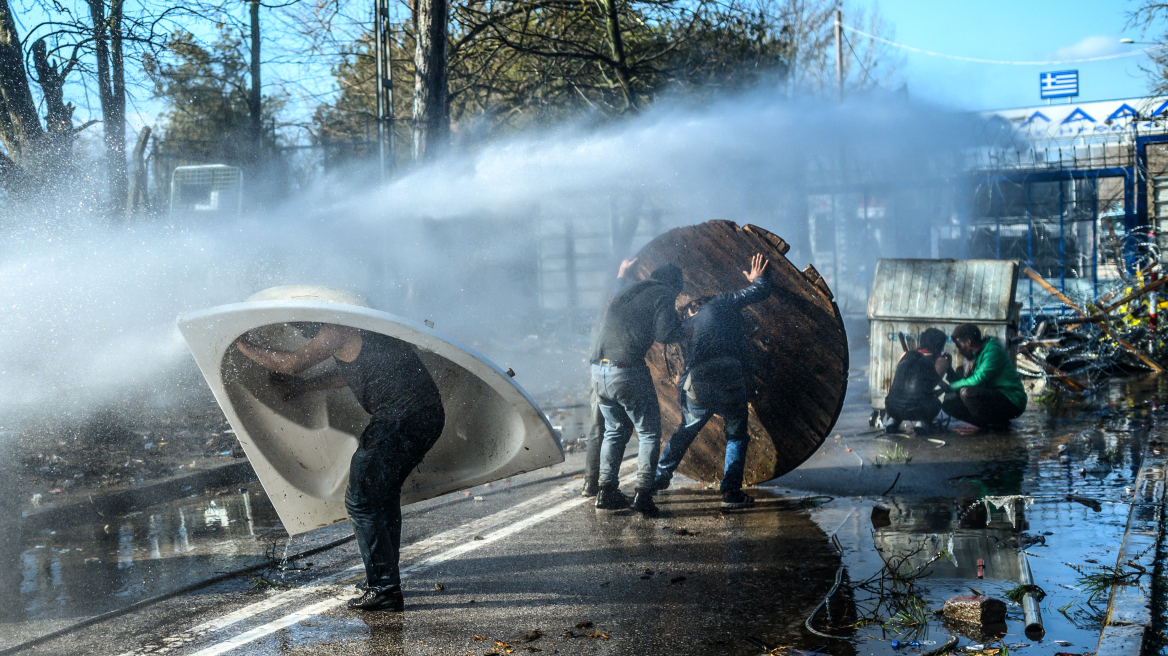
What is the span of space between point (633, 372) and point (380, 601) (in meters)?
2.10

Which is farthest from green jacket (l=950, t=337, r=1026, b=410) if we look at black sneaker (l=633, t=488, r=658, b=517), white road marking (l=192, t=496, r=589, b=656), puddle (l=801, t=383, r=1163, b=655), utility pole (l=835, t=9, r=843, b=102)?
utility pole (l=835, t=9, r=843, b=102)

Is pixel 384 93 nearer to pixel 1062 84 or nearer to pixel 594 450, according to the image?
pixel 594 450

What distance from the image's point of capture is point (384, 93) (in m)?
10.2

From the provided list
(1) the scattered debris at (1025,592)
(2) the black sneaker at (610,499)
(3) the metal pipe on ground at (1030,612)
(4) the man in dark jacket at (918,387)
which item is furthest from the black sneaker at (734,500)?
(4) the man in dark jacket at (918,387)

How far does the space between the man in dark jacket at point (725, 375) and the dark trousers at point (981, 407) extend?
3.17m

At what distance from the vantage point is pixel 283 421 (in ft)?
14.7

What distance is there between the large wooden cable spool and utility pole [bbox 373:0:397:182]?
4.89 m

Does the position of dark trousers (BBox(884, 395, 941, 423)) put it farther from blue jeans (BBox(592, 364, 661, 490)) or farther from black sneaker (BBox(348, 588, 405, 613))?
black sneaker (BBox(348, 588, 405, 613))

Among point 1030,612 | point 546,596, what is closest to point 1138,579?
point 1030,612

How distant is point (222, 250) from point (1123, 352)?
10.6 meters

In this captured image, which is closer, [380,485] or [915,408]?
[380,485]

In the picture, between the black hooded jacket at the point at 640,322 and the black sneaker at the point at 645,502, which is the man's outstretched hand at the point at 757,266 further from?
the black sneaker at the point at 645,502

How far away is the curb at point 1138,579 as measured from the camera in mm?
3180

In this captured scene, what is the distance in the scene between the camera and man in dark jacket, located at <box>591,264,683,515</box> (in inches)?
213
